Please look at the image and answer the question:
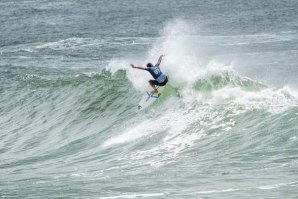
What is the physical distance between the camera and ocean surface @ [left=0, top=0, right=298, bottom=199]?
1864 centimetres

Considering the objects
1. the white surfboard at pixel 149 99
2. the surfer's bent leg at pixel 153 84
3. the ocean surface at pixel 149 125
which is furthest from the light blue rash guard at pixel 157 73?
the ocean surface at pixel 149 125

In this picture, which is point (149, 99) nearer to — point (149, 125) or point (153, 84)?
point (153, 84)

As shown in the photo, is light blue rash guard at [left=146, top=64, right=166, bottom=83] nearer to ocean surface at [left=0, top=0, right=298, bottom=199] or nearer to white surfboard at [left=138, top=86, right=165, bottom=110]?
white surfboard at [left=138, top=86, right=165, bottom=110]

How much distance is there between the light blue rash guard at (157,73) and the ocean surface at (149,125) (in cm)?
92

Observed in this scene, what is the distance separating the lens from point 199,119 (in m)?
25.5

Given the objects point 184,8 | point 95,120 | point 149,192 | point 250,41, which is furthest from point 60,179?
point 184,8

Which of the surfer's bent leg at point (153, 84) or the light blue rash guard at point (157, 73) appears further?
the surfer's bent leg at point (153, 84)

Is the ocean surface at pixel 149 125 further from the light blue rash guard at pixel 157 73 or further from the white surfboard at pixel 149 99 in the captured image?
the light blue rash guard at pixel 157 73

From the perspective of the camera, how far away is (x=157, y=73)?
2888 cm

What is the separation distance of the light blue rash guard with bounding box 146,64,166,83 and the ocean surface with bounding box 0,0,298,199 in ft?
3.03

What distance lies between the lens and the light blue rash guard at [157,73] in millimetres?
28391

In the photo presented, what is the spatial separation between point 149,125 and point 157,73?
9.23ft

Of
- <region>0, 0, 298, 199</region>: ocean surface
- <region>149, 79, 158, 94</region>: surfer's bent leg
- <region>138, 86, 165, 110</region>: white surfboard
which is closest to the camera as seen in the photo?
<region>0, 0, 298, 199</region>: ocean surface

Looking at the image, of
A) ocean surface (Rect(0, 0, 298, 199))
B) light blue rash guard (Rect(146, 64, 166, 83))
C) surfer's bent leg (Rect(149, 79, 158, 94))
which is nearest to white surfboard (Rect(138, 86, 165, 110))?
surfer's bent leg (Rect(149, 79, 158, 94))
